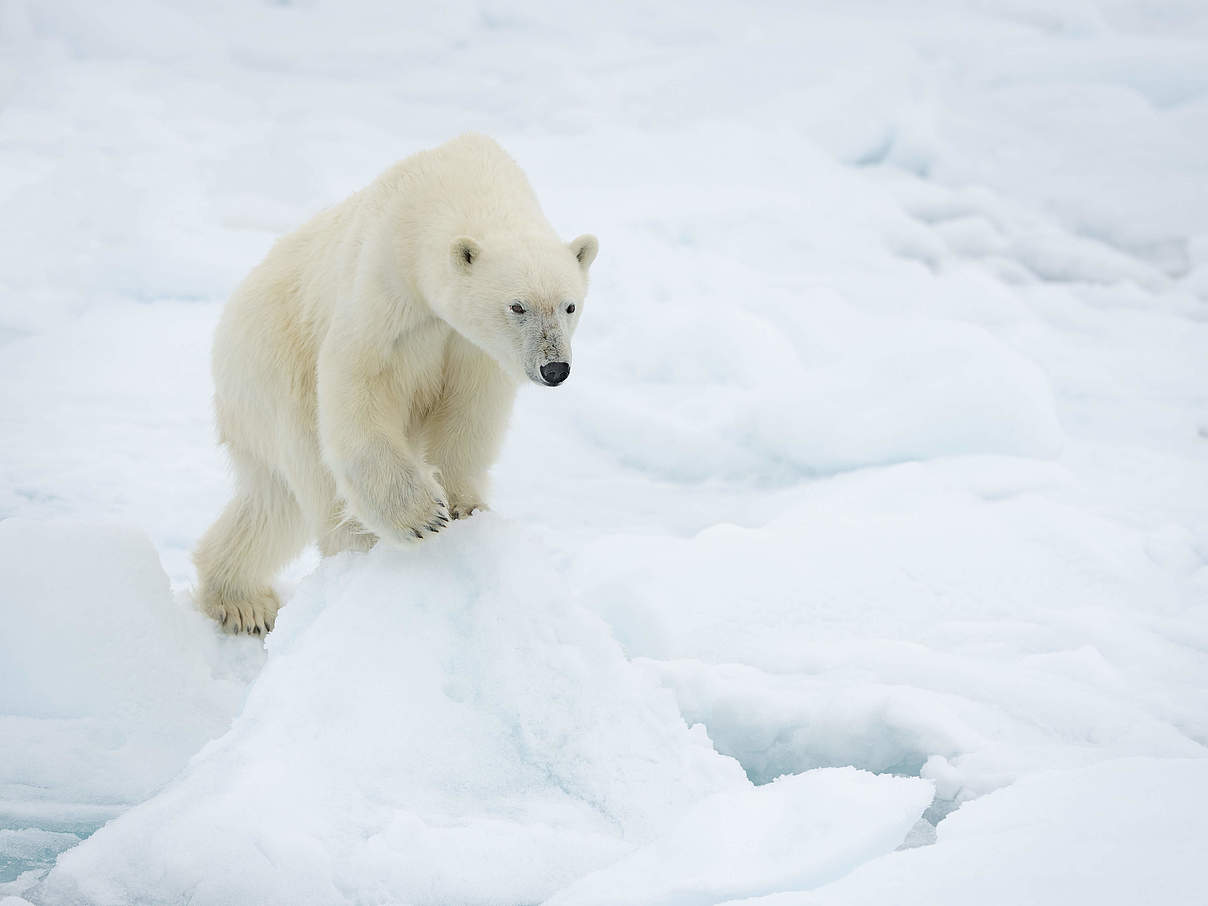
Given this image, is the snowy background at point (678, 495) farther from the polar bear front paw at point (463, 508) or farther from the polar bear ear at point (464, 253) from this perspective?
the polar bear ear at point (464, 253)

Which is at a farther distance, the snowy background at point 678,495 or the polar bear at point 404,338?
the polar bear at point 404,338

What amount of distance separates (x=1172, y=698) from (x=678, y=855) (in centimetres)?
232

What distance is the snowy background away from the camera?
2.28 meters

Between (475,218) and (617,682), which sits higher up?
(475,218)

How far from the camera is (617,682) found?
2748mm

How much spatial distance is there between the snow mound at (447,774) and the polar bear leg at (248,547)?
0.94 m

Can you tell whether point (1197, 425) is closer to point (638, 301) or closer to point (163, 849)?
point (638, 301)

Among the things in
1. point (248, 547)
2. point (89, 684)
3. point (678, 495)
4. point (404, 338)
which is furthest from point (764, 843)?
point (678, 495)

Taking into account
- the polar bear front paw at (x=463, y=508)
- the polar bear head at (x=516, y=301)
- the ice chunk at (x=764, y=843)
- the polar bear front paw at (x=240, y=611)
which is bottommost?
the polar bear front paw at (x=240, y=611)

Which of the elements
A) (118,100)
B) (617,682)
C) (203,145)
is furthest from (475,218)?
(118,100)

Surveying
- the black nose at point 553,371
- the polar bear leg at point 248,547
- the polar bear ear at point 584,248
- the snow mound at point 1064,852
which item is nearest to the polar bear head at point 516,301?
the black nose at point 553,371

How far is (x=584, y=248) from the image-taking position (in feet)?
9.55

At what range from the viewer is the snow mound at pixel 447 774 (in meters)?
2.21

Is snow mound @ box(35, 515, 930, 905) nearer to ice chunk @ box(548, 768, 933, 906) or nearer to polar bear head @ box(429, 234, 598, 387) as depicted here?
ice chunk @ box(548, 768, 933, 906)
